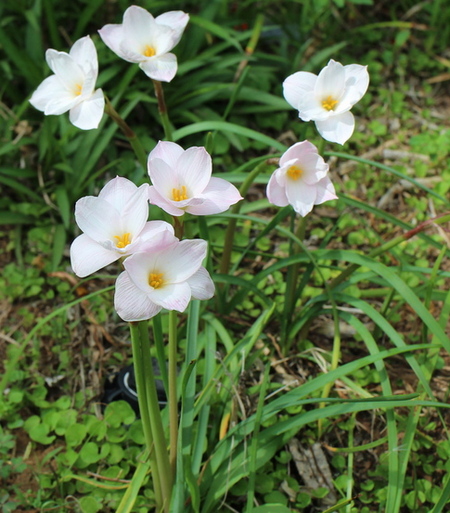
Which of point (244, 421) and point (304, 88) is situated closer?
point (304, 88)

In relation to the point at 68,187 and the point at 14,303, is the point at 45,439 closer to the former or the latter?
the point at 14,303

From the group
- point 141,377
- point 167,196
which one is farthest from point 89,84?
point 141,377

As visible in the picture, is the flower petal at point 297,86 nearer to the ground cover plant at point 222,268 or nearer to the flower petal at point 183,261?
the ground cover plant at point 222,268

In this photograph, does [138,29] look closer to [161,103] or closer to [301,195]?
[161,103]

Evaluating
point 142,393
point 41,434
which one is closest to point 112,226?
point 142,393

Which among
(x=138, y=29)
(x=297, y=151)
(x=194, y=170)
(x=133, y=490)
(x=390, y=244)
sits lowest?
(x=133, y=490)
